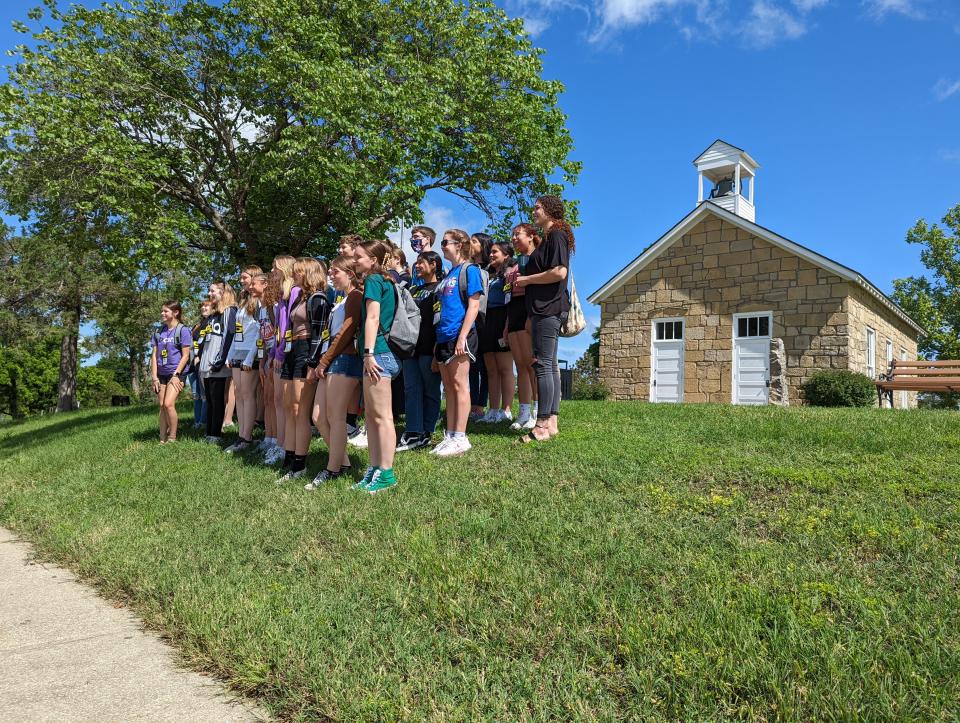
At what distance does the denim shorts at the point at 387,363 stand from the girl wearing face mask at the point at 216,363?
427 cm

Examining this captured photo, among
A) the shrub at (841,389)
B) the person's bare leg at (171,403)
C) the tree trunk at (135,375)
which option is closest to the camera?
the person's bare leg at (171,403)

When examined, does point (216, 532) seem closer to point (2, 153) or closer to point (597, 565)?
point (597, 565)

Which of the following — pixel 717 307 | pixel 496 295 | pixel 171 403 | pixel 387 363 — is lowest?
pixel 171 403

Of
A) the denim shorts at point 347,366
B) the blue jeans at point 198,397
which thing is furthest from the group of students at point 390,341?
the blue jeans at point 198,397

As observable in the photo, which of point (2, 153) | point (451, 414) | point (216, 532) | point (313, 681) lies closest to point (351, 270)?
point (451, 414)

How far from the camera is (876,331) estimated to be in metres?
19.4

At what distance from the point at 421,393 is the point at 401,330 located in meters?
1.72

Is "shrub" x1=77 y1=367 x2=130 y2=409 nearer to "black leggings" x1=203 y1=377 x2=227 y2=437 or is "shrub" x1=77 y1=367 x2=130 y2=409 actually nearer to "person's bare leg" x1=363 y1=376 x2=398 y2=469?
"black leggings" x1=203 y1=377 x2=227 y2=437

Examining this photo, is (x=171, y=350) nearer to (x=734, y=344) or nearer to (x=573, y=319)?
(x=573, y=319)

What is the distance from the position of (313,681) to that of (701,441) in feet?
15.2

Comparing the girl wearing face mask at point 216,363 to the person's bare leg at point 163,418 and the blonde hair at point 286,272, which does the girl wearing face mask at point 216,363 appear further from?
the blonde hair at point 286,272

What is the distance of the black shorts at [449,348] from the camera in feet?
20.8

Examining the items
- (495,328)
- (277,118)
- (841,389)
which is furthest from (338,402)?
(841,389)

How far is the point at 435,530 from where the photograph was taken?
424 centimetres
